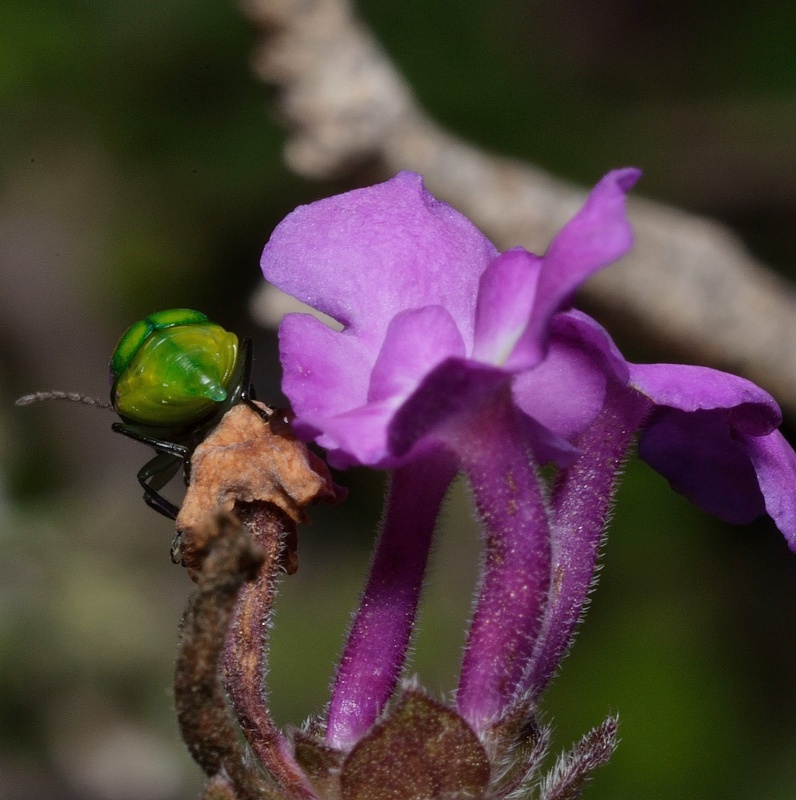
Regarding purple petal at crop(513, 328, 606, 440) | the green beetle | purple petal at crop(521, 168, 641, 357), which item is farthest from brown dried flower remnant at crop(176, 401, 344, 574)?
purple petal at crop(521, 168, 641, 357)

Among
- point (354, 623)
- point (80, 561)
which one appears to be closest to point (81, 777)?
point (80, 561)

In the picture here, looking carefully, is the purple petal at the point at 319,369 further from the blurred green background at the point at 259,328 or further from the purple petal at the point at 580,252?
the blurred green background at the point at 259,328

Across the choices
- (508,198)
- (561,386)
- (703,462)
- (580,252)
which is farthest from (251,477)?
(508,198)

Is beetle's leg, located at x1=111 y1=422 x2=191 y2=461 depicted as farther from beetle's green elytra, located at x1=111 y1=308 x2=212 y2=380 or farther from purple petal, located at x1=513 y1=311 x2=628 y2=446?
purple petal, located at x1=513 y1=311 x2=628 y2=446

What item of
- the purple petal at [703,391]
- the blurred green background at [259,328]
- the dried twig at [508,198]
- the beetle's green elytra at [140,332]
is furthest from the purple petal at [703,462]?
the blurred green background at [259,328]

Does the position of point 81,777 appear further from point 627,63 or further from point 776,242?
point 627,63
